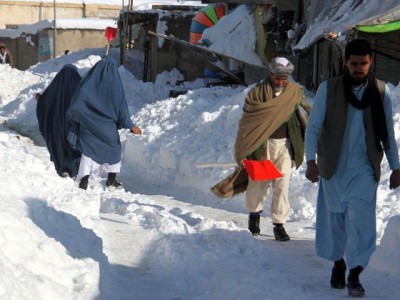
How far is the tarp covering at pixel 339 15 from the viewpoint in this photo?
12.1 m

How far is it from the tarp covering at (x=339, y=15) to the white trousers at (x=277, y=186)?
334 cm

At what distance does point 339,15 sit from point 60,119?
4987 millimetres

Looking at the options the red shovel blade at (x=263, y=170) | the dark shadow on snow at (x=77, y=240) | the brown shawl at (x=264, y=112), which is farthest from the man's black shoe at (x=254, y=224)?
the dark shadow on snow at (x=77, y=240)

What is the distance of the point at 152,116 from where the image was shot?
1593 cm

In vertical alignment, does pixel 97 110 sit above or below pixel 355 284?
below

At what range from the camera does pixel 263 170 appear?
8.14 meters

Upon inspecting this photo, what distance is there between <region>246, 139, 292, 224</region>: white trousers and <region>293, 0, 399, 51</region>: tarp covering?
11.0 feet

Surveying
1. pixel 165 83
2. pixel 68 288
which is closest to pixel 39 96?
pixel 68 288

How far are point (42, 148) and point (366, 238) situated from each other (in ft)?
36.1

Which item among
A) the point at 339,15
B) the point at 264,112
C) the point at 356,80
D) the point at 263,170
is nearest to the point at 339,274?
the point at 356,80

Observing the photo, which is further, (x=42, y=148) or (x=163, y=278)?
(x=42, y=148)

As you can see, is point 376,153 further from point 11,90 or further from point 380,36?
point 11,90

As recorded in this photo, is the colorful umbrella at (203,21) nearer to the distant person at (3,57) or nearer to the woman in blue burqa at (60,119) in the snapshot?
the woman in blue burqa at (60,119)

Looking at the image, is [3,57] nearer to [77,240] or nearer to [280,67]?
[280,67]
